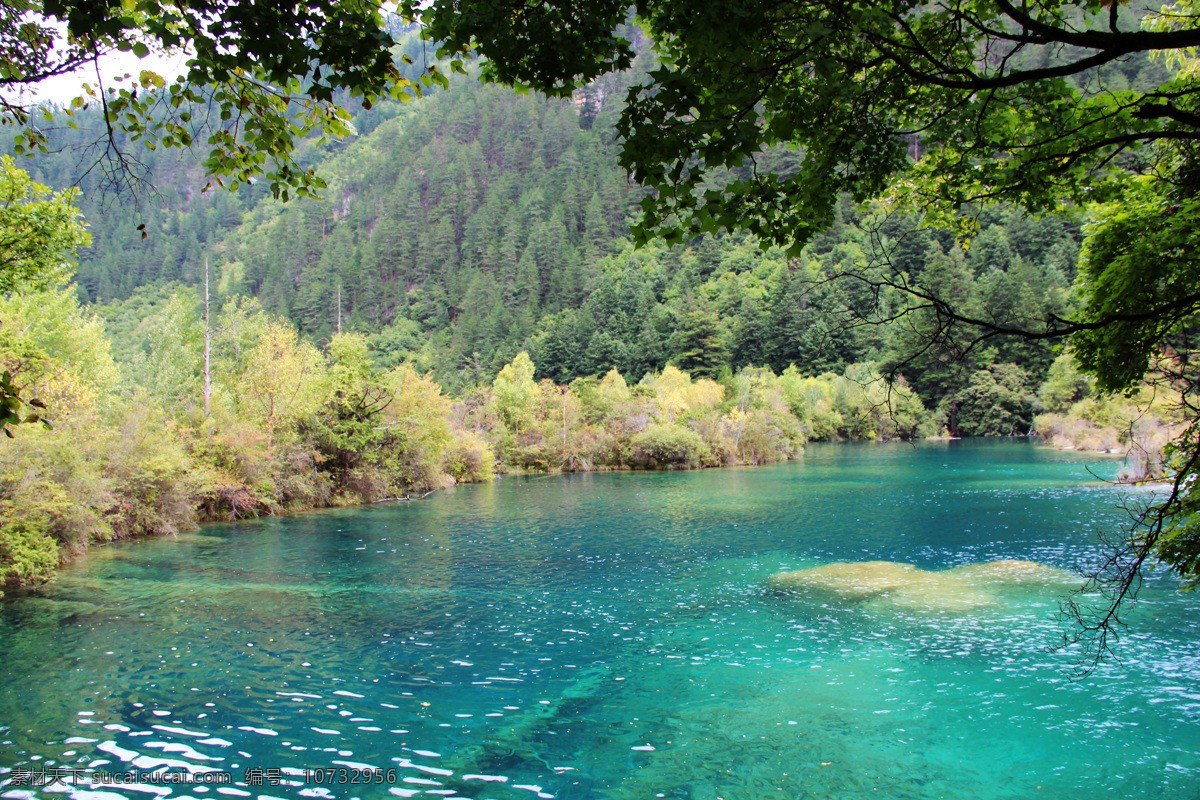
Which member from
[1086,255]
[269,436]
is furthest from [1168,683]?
[269,436]

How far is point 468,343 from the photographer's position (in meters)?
131

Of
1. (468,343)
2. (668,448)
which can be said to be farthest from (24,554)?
(468,343)

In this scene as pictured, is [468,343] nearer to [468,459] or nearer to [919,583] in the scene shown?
[468,459]

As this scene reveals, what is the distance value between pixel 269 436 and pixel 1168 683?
3476 centimetres

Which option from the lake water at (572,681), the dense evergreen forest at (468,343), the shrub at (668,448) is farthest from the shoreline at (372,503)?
the shrub at (668,448)

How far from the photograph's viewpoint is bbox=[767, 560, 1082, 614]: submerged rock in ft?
56.7

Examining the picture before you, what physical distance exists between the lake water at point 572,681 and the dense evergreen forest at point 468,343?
171 inches

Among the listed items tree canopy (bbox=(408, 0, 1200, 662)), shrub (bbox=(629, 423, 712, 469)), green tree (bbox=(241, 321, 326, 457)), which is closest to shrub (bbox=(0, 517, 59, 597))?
green tree (bbox=(241, 321, 326, 457))

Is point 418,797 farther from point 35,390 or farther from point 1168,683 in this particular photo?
point 35,390

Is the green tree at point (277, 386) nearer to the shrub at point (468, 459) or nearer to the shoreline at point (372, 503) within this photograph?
the shoreline at point (372, 503)

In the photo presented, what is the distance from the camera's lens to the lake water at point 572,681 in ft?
29.8

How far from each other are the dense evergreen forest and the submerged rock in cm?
448

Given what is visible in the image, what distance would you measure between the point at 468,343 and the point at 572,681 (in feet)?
401

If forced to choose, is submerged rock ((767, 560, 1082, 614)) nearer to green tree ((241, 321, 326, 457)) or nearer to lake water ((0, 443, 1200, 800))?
lake water ((0, 443, 1200, 800))
